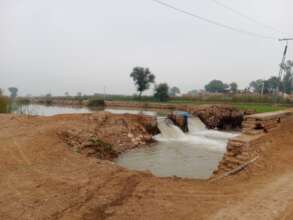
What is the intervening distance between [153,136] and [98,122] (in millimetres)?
4331

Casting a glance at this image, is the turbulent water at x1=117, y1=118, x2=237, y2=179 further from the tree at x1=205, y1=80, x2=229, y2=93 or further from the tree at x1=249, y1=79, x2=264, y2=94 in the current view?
the tree at x1=205, y1=80, x2=229, y2=93

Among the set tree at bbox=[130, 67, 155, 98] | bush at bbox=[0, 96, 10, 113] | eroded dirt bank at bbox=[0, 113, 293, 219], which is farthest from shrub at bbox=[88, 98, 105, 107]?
eroded dirt bank at bbox=[0, 113, 293, 219]

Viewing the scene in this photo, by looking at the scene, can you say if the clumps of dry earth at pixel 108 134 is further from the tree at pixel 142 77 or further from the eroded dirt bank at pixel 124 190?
the tree at pixel 142 77

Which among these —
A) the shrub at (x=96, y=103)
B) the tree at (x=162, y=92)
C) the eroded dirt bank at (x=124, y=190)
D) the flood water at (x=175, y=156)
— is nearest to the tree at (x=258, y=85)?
the tree at (x=162, y=92)

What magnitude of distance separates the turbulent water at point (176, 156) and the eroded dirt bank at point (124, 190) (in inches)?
133

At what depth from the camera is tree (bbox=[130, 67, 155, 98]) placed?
180 feet

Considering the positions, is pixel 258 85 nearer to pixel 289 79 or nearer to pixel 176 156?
pixel 289 79

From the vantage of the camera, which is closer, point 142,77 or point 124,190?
point 124,190

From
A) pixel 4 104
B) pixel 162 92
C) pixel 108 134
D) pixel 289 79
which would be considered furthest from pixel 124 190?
pixel 289 79

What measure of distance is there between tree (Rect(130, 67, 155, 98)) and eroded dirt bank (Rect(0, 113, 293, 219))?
47913mm

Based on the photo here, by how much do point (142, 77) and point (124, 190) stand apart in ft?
167

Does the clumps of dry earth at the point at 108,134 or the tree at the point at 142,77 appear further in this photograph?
the tree at the point at 142,77

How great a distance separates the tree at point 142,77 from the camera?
5488 cm

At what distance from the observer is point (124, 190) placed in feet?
16.0
